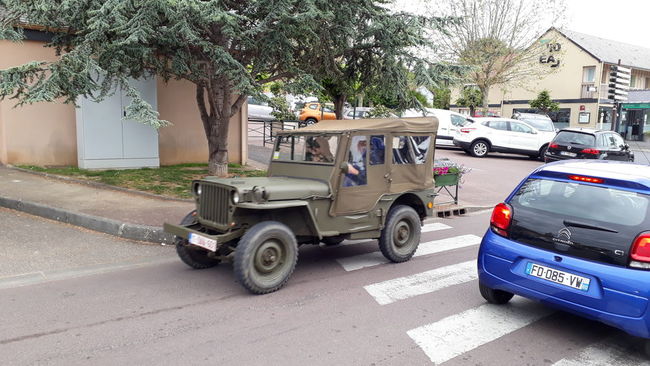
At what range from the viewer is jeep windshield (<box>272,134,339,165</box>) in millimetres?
6000

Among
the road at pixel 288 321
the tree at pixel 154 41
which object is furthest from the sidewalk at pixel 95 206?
the tree at pixel 154 41

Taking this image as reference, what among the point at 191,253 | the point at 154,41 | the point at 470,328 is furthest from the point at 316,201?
the point at 154,41

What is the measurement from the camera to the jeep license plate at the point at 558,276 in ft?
13.3

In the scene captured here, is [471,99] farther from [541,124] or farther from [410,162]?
[410,162]

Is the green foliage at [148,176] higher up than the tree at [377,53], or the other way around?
the tree at [377,53]

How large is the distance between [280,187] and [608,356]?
137 inches

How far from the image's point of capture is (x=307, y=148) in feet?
20.4

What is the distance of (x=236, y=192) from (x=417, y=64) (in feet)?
19.5

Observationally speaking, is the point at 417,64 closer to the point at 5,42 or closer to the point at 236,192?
the point at 236,192

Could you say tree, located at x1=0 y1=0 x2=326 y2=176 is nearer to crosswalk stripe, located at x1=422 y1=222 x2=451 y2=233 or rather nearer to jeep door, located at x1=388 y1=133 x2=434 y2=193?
jeep door, located at x1=388 y1=133 x2=434 y2=193

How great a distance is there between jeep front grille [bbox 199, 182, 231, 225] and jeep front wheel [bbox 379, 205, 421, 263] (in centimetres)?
219

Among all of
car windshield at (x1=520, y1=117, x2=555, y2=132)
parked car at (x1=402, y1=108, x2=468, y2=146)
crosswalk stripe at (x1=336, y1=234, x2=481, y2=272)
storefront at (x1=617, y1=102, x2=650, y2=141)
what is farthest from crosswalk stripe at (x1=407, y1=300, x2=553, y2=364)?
storefront at (x1=617, y1=102, x2=650, y2=141)

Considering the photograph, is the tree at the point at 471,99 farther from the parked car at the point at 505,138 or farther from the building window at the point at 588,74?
the parked car at the point at 505,138

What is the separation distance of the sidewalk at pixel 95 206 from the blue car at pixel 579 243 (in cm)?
475
